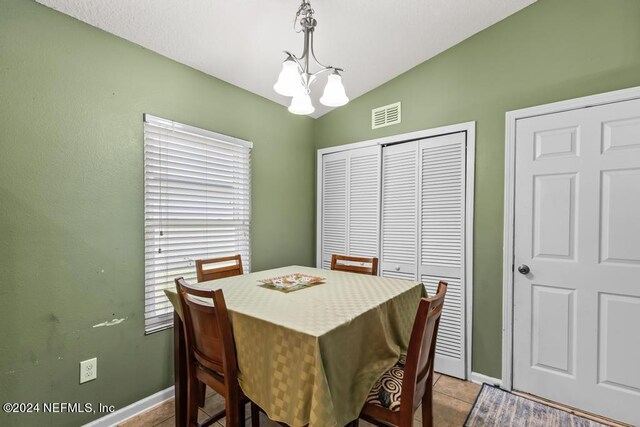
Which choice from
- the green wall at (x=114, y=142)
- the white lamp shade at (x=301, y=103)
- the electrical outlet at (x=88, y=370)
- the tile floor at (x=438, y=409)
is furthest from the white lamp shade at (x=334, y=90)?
the electrical outlet at (x=88, y=370)

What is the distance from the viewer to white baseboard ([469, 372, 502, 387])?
90.1 inches

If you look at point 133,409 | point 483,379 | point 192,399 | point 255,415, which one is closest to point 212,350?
point 192,399

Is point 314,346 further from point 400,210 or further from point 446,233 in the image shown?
point 400,210

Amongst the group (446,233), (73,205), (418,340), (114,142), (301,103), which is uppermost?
(301,103)

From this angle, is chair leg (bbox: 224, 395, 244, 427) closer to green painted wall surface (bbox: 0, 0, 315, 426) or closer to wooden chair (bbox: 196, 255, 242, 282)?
wooden chair (bbox: 196, 255, 242, 282)

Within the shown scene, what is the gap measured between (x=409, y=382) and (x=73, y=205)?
198cm

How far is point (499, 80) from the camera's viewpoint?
2.30 m

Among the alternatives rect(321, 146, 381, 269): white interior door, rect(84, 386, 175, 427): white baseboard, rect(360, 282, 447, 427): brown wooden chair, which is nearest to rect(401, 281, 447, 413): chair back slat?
rect(360, 282, 447, 427): brown wooden chair

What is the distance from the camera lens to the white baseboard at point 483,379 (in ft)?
7.51

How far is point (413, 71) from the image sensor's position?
273 cm

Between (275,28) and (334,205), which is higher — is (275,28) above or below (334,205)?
above

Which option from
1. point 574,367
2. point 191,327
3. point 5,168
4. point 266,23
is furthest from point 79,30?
point 574,367

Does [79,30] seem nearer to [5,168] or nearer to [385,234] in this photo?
[5,168]

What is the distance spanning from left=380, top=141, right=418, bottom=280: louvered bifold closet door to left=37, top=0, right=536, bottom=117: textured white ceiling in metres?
0.79
